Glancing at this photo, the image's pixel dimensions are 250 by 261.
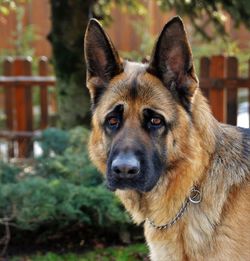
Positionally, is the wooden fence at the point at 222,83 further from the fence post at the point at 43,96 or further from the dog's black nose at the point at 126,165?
the dog's black nose at the point at 126,165

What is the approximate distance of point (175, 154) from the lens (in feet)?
11.3

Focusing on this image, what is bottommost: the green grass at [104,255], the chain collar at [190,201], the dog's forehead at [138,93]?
the green grass at [104,255]

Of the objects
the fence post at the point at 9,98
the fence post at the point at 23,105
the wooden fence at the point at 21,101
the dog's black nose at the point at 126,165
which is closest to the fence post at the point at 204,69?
the wooden fence at the point at 21,101

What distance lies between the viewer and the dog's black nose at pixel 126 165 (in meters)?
3.21

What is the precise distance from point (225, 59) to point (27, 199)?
388 centimetres

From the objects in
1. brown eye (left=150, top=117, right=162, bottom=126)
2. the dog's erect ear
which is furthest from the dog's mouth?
the dog's erect ear

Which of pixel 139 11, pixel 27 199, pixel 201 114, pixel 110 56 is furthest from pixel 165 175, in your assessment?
pixel 139 11

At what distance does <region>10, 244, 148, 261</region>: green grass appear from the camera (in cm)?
502

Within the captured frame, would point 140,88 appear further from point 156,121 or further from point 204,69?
point 204,69

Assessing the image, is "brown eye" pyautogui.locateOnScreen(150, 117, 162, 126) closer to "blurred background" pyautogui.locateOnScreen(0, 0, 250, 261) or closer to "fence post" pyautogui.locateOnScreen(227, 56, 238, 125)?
"blurred background" pyautogui.locateOnScreen(0, 0, 250, 261)

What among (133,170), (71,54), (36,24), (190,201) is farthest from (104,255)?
(36,24)

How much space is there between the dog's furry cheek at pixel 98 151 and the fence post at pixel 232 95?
4170 millimetres

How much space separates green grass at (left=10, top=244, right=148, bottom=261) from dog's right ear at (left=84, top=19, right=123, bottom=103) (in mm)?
1880

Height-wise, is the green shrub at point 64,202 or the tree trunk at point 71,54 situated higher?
the tree trunk at point 71,54
